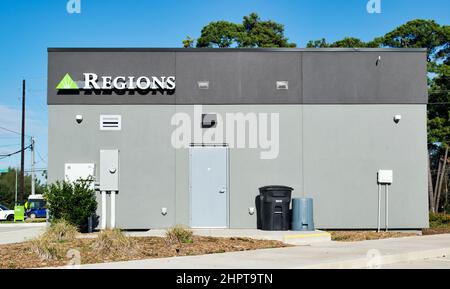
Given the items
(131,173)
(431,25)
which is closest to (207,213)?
(131,173)

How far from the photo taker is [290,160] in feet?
67.6

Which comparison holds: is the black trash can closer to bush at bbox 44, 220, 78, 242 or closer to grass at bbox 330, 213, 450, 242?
grass at bbox 330, 213, 450, 242

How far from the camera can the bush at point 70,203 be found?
63.0 ft

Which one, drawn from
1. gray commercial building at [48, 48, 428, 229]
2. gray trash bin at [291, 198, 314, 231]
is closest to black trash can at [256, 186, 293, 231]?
gray trash bin at [291, 198, 314, 231]

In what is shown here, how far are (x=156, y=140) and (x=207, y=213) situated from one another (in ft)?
9.27

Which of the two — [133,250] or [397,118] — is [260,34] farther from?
[133,250]

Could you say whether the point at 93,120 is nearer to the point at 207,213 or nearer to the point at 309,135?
the point at 207,213

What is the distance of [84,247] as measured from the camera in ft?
45.9

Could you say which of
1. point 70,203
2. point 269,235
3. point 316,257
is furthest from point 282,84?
point 316,257

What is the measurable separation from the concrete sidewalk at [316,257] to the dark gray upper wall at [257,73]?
6.36m

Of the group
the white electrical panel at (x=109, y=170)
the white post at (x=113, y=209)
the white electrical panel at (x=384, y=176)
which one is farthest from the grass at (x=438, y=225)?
the white electrical panel at (x=109, y=170)

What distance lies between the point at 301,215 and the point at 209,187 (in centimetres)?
308

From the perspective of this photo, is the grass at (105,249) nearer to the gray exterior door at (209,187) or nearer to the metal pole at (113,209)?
the metal pole at (113,209)

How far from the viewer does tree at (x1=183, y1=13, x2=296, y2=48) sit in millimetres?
47812
